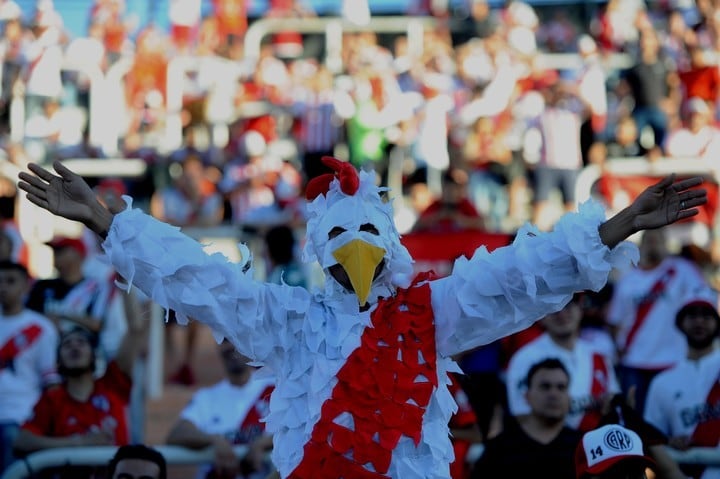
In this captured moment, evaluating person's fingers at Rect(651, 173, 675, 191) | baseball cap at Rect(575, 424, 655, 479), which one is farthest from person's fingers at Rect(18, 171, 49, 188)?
baseball cap at Rect(575, 424, 655, 479)

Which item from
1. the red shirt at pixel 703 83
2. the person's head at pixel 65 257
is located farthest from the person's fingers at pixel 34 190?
the red shirt at pixel 703 83

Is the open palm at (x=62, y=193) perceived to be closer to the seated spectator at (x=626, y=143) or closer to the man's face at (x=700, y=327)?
the man's face at (x=700, y=327)

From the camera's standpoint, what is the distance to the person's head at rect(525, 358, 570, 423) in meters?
5.70

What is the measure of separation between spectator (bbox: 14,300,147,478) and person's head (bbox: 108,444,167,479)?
32.6 inches

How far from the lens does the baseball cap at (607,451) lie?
432cm

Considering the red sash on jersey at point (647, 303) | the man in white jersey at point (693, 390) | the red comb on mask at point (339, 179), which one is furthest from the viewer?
the red sash on jersey at point (647, 303)

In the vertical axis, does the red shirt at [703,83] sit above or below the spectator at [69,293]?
above

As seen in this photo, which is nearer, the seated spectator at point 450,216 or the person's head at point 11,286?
the person's head at point 11,286

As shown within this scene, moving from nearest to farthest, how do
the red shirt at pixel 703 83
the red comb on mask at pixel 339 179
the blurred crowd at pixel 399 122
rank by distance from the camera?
the red comb on mask at pixel 339 179 → the blurred crowd at pixel 399 122 → the red shirt at pixel 703 83


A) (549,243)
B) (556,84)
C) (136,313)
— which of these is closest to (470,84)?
(556,84)

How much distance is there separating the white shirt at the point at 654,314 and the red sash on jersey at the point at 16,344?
317 centimetres

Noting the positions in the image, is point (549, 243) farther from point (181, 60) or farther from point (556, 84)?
point (181, 60)

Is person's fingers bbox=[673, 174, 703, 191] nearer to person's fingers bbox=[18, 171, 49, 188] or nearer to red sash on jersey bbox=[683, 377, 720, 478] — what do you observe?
person's fingers bbox=[18, 171, 49, 188]

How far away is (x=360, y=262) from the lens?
3.87 meters
